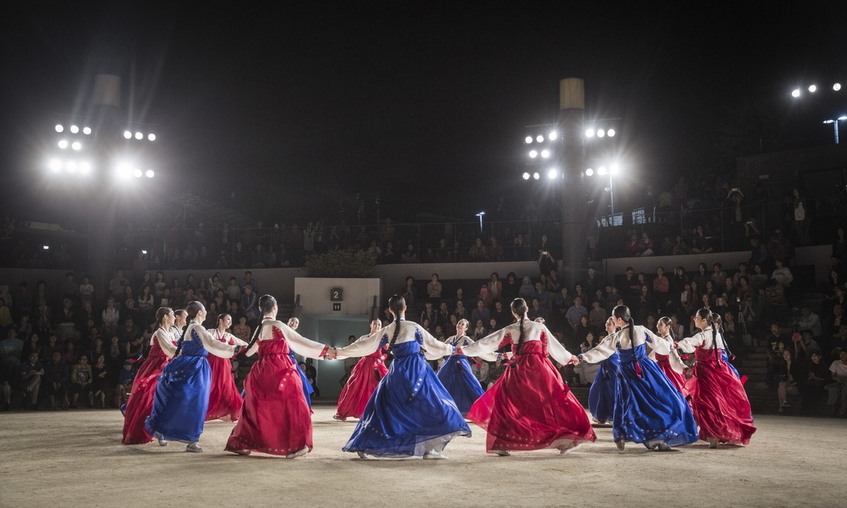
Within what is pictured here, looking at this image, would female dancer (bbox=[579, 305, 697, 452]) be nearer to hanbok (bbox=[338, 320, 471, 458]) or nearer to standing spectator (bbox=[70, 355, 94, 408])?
hanbok (bbox=[338, 320, 471, 458])

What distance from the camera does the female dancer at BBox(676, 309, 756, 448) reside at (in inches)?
370

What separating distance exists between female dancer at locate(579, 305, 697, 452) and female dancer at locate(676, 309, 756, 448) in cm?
28

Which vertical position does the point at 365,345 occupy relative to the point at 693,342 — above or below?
below

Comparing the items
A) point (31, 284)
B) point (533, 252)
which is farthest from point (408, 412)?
point (31, 284)

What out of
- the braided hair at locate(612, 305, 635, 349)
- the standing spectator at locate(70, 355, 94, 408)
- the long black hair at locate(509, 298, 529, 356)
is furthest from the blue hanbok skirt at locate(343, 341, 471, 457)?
the standing spectator at locate(70, 355, 94, 408)

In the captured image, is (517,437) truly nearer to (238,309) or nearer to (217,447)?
(217,447)

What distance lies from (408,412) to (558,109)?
46.4ft

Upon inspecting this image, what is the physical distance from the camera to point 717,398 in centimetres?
955

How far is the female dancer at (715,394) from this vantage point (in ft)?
30.8

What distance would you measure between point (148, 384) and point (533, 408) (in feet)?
15.6

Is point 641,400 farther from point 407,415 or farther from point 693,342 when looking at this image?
point 407,415

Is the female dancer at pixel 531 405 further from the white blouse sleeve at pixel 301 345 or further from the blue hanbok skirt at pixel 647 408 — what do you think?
the white blouse sleeve at pixel 301 345

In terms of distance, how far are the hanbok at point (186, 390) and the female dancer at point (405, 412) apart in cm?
186

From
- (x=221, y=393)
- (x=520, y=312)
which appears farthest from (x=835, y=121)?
(x=221, y=393)
